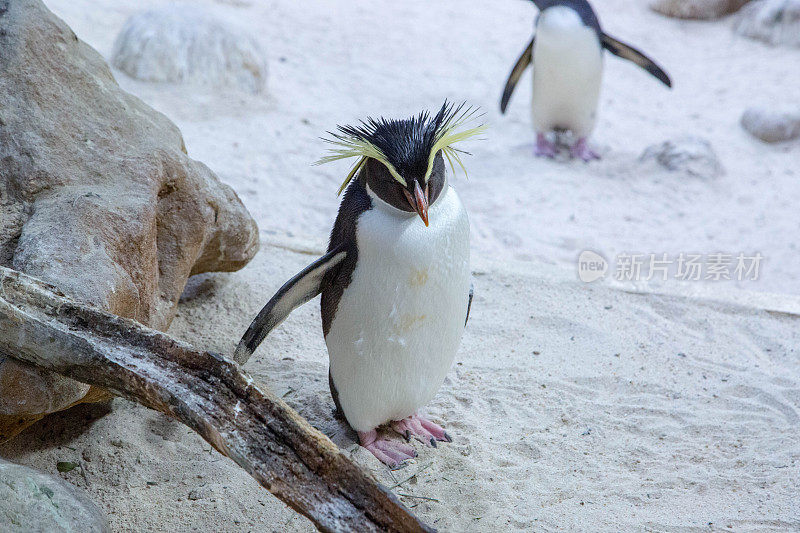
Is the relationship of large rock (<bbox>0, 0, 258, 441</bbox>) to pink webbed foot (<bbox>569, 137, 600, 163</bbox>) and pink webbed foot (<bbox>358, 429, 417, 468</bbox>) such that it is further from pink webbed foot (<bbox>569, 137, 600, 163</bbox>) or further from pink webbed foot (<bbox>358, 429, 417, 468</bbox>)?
pink webbed foot (<bbox>569, 137, 600, 163</bbox>)

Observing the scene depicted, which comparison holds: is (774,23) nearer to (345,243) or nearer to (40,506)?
(345,243)

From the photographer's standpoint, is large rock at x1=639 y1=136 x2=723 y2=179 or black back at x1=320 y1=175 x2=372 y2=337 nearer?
black back at x1=320 y1=175 x2=372 y2=337

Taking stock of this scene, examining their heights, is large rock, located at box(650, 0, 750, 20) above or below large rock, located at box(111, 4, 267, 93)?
above

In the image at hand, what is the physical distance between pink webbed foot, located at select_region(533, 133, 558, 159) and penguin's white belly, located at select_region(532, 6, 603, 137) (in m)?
0.10

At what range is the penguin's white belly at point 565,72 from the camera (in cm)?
590

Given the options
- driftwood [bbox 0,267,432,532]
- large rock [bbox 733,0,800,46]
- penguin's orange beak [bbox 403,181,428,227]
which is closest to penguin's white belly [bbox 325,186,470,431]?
penguin's orange beak [bbox 403,181,428,227]

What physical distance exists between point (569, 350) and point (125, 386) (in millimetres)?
1956

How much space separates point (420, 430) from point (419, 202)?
0.91m

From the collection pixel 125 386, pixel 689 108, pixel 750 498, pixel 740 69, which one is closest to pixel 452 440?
pixel 750 498

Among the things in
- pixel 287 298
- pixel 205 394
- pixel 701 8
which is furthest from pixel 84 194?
pixel 701 8

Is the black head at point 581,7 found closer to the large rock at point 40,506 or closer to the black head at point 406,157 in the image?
the black head at point 406,157

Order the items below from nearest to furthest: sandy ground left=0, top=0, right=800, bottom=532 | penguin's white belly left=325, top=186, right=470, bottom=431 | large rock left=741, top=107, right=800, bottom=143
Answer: penguin's white belly left=325, top=186, right=470, bottom=431
sandy ground left=0, top=0, right=800, bottom=532
large rock left=741, top=107, right=800, bottom=143

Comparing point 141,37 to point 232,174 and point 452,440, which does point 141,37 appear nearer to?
point 232,174

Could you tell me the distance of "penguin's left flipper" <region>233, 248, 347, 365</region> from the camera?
2.27 metres
